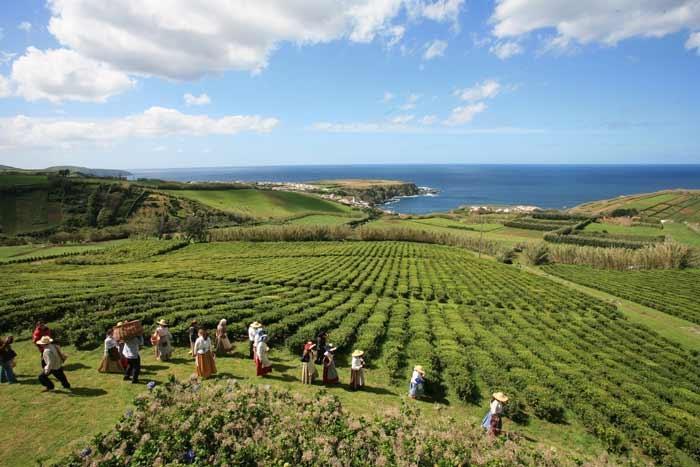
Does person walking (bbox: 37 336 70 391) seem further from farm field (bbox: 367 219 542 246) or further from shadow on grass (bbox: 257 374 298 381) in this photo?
farm field (bbox: 367 219 542 246)

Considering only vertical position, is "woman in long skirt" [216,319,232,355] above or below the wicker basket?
below

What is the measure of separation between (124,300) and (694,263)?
290 feet

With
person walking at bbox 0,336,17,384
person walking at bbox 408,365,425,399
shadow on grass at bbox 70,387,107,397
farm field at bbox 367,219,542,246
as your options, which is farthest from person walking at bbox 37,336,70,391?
farm field at bbox 367,219,542,246

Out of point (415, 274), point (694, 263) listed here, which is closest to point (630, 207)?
point (694, 263)

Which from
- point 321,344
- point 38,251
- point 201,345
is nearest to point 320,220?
point 38,251

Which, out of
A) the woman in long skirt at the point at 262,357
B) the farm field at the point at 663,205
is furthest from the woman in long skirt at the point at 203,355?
the farm field at the point at 663,205

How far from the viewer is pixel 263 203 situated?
449 ft

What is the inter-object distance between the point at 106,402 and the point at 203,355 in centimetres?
367

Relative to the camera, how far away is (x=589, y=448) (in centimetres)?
1385

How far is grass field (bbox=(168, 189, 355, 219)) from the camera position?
4970 inches

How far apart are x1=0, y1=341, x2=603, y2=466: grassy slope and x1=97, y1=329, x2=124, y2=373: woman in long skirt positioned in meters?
0.28

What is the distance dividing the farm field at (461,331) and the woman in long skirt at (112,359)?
4304 millimetres

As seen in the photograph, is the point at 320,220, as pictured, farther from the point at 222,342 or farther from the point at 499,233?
the point at 222,342

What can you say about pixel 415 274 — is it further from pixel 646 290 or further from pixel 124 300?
pixel 124 300
